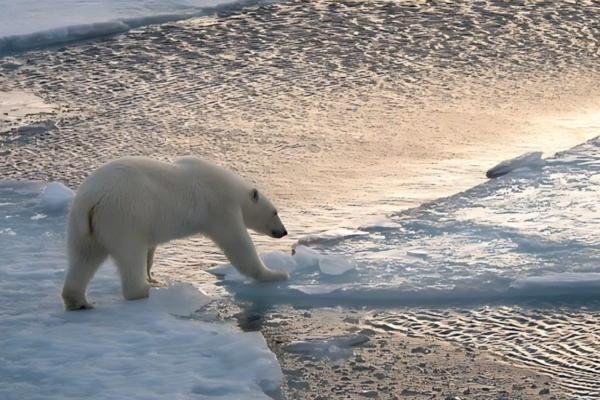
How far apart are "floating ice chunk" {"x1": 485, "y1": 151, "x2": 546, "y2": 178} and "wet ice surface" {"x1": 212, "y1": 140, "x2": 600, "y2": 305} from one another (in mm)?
125

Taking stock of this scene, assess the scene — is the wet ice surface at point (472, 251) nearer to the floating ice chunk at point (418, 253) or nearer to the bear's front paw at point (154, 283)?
the floating ice chunk at point (418, 253)

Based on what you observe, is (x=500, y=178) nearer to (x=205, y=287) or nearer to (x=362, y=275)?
(x=362, y=275)

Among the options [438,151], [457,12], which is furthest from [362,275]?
[457,12]

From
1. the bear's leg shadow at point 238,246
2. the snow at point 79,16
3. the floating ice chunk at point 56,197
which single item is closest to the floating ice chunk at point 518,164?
the bear's leg shadow at point 238,246

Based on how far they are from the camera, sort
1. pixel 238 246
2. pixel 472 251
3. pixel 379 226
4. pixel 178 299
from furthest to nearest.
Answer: pixel 379 226 < pixel 472 251 < pixel 238 246 < pixel 178 299

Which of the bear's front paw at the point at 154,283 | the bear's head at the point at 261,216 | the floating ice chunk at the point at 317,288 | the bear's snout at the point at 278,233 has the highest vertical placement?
the bear's head at the point at 261,216

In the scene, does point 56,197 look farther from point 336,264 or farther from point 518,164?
point 518,164

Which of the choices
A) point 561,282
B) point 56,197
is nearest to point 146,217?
point 56,197

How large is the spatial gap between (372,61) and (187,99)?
1.98 meters

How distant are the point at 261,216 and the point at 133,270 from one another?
0.93 meters

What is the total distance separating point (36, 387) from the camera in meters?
3.88

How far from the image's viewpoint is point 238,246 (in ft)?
16.2

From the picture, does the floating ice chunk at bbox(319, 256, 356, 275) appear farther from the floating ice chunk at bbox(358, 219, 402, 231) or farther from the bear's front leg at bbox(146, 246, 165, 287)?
the bear's front leg at bbox(146, 246, 165, 287)

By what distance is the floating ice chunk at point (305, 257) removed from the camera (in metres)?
5.24
